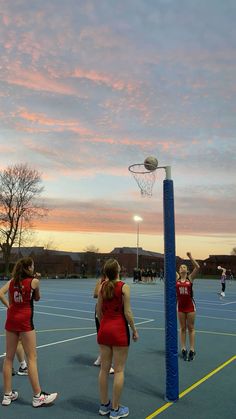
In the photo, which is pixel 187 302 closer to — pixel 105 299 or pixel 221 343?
pixel 221 343

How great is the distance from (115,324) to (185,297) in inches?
147

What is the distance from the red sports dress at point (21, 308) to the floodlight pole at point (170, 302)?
200 centimetres

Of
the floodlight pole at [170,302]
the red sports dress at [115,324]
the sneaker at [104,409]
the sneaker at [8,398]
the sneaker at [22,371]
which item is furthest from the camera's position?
the sneaker at [22,371]

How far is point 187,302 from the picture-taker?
8648 mm

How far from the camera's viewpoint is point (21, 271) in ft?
18.6

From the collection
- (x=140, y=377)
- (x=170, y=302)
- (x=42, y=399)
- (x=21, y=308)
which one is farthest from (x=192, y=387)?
(x=21, y=308)

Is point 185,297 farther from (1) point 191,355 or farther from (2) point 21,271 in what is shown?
(2) point 21,271

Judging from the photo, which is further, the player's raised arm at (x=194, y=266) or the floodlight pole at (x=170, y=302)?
the player's raised arm at (x=194, y=266)

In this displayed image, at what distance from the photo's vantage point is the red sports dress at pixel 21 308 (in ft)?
18.3

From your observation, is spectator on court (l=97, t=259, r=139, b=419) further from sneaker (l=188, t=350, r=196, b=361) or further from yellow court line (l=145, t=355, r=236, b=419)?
sneaker (l=188, t=350, r=196, b=361)

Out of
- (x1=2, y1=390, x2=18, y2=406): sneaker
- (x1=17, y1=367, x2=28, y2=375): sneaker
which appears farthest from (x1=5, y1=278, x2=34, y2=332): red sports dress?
(x1=17, y1=367, x2=28, y2=375): sneaker

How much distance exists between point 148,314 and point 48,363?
8461mm

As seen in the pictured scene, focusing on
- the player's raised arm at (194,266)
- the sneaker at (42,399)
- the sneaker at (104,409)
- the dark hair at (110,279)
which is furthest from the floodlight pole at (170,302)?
the player's raised arm at (194,266)

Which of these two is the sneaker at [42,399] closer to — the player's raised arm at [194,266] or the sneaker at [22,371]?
the sneaker at [22,371]
